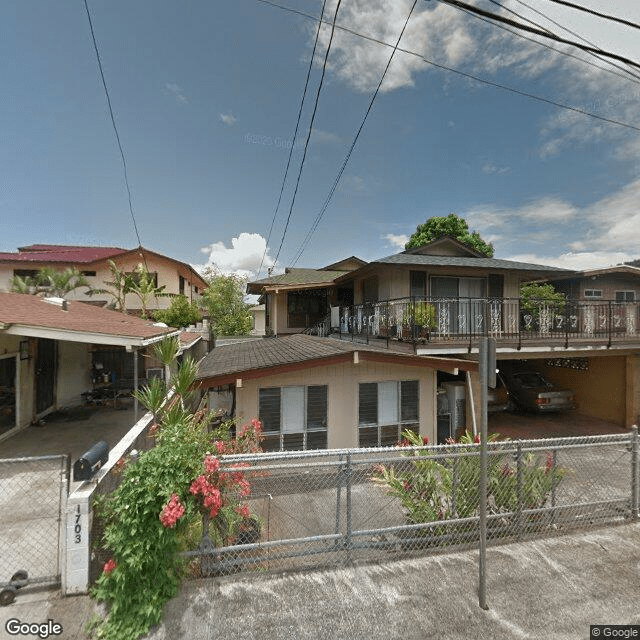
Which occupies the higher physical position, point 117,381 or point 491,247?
point 491,247

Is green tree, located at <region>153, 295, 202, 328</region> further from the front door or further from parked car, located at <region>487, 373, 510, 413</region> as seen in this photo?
parked car, located at <region>487, 373, 510, 413</region>

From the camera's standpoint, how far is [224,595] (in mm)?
3240

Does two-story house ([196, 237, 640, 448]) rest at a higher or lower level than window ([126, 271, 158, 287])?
lower

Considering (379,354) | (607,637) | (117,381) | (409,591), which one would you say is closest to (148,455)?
(409,591)

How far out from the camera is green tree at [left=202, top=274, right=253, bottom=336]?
31609mm

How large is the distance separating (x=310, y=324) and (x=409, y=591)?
1505 cm

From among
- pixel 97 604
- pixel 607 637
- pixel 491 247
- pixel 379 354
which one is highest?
pixel 491 247

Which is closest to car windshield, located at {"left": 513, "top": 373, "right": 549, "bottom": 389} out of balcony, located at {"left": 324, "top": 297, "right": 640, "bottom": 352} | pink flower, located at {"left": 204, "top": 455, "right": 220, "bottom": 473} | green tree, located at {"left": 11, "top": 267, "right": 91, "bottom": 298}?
balcony, located at {"left": 324, "top": 297, "right": 640, "bottom": 352}

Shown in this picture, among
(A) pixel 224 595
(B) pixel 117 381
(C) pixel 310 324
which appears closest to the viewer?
(A) pixel 224 595

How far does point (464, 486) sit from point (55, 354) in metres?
12.8

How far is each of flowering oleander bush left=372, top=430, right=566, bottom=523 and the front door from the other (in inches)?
419

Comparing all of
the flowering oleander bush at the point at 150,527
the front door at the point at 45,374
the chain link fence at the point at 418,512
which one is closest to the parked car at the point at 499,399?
the chain link fence at the point at 418,512

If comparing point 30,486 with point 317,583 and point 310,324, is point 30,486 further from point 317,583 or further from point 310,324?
point 310,324

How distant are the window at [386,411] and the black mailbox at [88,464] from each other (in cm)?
548
